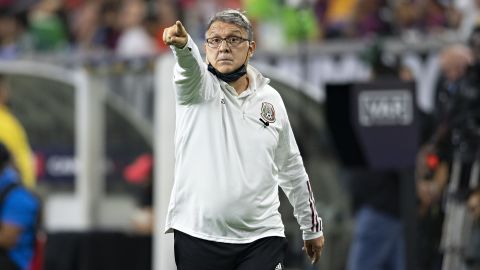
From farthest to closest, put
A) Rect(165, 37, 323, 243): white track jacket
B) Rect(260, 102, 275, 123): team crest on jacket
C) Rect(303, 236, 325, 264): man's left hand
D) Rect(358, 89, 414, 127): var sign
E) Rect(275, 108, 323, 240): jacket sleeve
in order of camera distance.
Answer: Rect(358, 89, 414, 127): var sign
Rect(303, 236, 325, 264): man's left hand
Rect(275, 108, 323, 240): jacket sleeve
Rect(260, 102, 275, 123): team crest on jacket
Rect(165, 37, 323, 243): white track jacket

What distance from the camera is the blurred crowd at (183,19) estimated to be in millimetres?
13742

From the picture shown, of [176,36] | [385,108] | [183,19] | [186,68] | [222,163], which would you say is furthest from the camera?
[183,19]

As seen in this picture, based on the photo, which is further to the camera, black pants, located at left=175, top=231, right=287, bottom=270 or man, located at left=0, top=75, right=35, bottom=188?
man, located at left=0, top=75, right=35, bottom=188

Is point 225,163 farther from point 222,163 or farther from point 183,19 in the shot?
point 183,19

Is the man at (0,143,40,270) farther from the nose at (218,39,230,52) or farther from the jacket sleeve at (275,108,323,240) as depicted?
the nose at (218,39,230,52)

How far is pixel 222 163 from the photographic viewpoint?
6.95 metres

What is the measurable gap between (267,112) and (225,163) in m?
0.38

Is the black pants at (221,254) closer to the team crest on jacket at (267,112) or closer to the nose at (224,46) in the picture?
the team crest on jacket at (267,112)

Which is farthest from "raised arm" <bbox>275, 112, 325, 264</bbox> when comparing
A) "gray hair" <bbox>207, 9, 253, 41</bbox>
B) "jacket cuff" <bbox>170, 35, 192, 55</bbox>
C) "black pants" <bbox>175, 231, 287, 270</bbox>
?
"jacket cuff" <bbox>170, 35, 192, 55</bbox>

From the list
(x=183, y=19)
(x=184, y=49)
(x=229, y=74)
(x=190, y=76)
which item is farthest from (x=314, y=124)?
(x=184, y=49)

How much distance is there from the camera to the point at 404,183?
10.7 m

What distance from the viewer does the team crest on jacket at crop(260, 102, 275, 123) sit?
7102 millimetres

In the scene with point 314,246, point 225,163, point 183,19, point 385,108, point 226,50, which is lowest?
point 314,246

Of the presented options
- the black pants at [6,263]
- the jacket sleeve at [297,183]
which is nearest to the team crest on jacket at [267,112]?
the jacket sleeve at [297,183]
